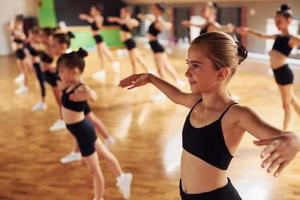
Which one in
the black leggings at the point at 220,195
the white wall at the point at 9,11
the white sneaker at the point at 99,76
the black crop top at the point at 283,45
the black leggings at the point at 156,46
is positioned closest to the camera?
the black leggings at the point at 220,195

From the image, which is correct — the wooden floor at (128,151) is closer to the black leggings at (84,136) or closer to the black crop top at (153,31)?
the black leggings at (84,136)

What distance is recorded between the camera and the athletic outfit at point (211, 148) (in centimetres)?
118

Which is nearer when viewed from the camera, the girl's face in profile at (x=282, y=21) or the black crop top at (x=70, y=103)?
the black crop top at (x=70, y=103)

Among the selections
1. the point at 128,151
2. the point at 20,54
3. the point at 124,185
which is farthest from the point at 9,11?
the point at 124,185

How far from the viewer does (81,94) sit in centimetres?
231

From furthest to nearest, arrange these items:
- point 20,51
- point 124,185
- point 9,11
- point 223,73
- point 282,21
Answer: point 9,11 → point 20,51 → point 282,21 → point 124,185 → point 223,73

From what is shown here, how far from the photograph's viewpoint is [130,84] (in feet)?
5.12

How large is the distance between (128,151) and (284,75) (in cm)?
186

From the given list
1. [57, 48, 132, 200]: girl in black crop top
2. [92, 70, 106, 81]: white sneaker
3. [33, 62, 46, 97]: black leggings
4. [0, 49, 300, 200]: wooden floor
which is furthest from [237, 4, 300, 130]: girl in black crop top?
[92, 70, 106, 81]: white sneaker

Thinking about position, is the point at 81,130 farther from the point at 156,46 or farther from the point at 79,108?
the point at 156,46

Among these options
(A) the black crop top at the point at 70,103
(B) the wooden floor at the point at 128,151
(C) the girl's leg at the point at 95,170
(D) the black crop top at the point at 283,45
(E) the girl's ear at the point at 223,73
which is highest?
(E) the girl's ear at the point at 223,73

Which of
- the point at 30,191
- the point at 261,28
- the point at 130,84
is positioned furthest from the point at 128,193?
the point at 261,28

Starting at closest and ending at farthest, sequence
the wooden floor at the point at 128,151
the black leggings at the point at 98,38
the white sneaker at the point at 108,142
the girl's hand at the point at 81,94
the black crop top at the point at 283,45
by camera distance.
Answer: the girl's hand at the point at 81,94
the wooden floor at the point at 128,151
the white sneaker at the point at 108,142
the black crop top at the point at 283,45
the black leggings at the point at 98,38

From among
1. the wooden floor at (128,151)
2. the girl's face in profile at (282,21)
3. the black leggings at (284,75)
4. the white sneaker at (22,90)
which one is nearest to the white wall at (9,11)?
the white sneaker at (22,90)
